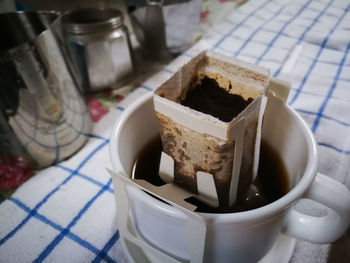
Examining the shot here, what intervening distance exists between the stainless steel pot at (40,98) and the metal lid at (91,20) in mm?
86

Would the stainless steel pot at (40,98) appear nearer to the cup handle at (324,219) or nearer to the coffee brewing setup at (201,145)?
the coffee brewing setup at (201,145)

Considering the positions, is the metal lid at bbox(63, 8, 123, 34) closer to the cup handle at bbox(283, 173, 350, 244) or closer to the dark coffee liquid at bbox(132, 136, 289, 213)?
the dark coffee liquid at bbox(132, 136, 289, 213)

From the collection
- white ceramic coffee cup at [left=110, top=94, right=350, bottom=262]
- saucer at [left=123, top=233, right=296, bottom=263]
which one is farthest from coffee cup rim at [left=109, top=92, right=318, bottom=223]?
saucer at [left=123, top=233, right=296, bottom=263]

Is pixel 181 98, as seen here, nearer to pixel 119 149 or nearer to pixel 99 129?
pixel 119 149

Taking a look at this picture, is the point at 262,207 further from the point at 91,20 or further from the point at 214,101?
the point at 91,20

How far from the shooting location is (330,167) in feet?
1.49

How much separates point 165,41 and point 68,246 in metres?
0.53

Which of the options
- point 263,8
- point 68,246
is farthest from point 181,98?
point 263,8

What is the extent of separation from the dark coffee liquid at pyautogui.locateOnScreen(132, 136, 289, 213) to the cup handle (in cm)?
4

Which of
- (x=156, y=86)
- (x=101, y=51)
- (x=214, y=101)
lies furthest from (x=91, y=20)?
(x=214, y=101)

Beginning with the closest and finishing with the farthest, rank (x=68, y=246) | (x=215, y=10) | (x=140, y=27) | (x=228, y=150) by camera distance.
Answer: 1. (x=228, y=150)
2. (x=68, y=246)
3. (x=140, y=27)
4. (x=215, y=10)

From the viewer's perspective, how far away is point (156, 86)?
0.56 m

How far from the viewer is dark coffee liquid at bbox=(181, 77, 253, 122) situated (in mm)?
290

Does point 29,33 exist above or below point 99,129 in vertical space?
above
